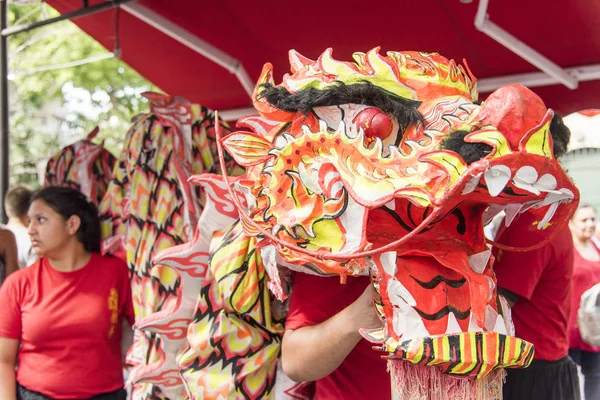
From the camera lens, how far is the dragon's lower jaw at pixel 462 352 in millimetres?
1210

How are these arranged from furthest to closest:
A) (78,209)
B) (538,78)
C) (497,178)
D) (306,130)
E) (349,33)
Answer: (349,33), (538,78), (78,209), (306,130), (497,178)

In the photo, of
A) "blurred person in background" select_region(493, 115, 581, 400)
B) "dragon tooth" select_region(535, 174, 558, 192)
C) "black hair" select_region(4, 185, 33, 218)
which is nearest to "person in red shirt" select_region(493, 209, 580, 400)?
"blurred person in background" select_region(493, 115, 581, 400)

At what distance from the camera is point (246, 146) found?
5.11 ft

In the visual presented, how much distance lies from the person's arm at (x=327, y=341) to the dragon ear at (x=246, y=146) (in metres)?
0.37

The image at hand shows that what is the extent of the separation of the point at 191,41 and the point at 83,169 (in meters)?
0.99

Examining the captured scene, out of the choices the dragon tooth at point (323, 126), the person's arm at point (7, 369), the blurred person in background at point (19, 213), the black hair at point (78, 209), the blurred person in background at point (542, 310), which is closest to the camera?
the dragon tooth at point (323, 126)

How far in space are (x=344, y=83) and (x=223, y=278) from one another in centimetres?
57

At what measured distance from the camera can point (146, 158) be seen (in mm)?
2596

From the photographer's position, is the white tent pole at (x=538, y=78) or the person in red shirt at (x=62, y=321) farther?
the white tent pole at (x=538, y=78)

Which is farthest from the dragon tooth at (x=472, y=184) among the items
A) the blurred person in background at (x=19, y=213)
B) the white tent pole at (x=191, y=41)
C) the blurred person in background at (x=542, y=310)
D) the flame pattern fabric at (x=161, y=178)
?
the blurred person in background at (x=19, y=213)

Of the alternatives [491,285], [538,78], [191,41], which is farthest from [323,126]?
[191,41]

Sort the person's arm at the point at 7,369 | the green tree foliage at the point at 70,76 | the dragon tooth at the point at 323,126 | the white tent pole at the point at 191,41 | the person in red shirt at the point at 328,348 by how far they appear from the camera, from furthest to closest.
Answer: the green tree foliage at the point at 70,76, the white tent pole at the point at 191,41, the person's arm at the point at 7,369, the person in red shirt at the point at 328,348, the dragon tooth at the point at 323,126

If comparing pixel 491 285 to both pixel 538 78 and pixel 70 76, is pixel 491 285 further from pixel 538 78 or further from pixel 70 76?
pixel 70 76

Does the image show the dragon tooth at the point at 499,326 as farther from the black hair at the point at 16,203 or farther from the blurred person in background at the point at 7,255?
the black hair at the point at 16,203
